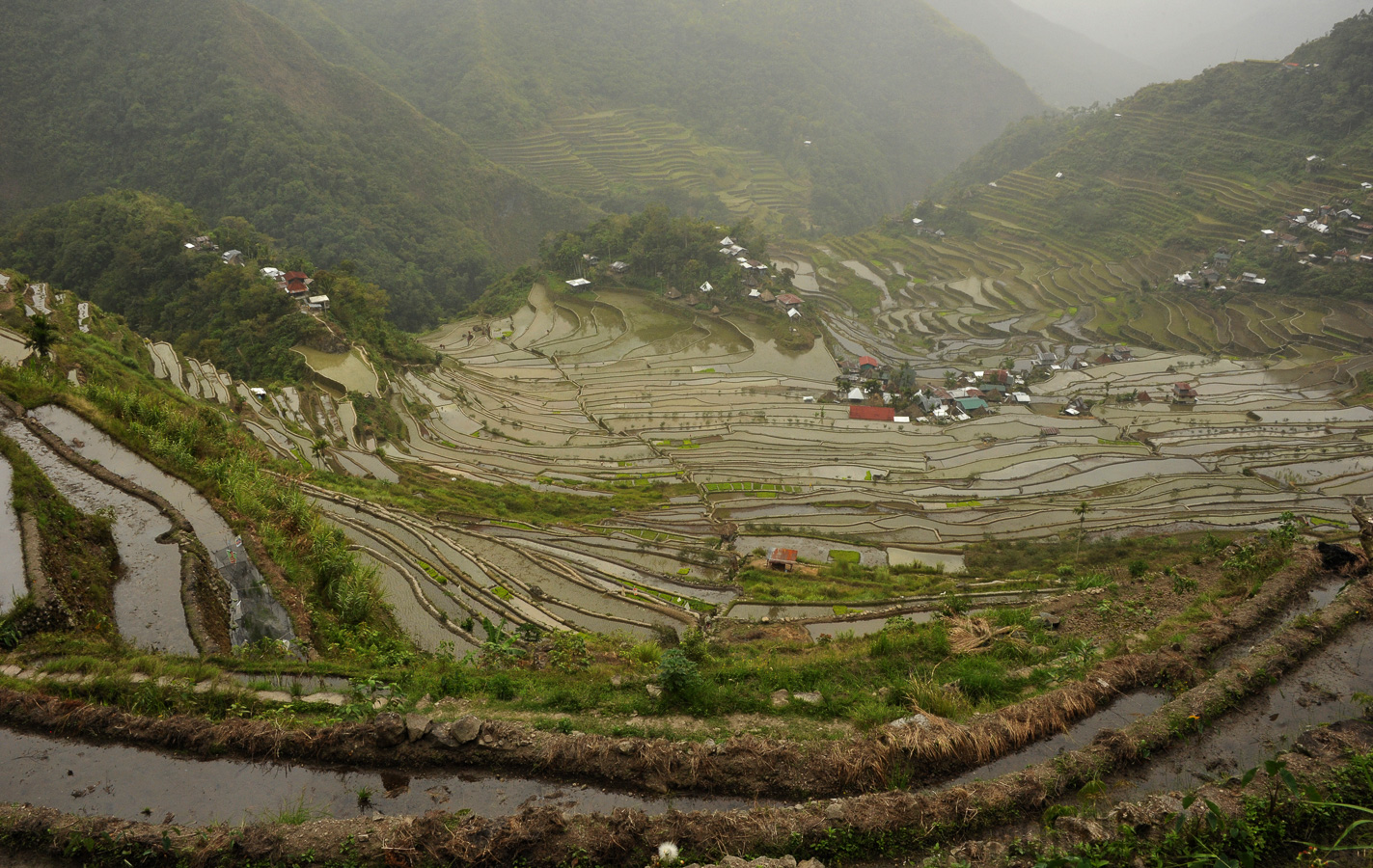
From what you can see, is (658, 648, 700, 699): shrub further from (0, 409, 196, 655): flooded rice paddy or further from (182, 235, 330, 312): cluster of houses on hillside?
(182, 235, 330, 312): cluster of houses on hillside

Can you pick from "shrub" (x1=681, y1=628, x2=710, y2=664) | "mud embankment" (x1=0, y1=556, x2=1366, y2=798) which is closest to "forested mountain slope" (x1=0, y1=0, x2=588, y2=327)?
"shrub" (x1=681, y1=628, x2=710, y2=664)

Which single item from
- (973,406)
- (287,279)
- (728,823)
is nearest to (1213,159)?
(973,406)

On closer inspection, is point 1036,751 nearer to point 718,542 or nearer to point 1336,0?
point 718,542

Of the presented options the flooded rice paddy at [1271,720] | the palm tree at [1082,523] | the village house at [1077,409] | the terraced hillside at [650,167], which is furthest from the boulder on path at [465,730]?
the terraced hillside at [650,167]

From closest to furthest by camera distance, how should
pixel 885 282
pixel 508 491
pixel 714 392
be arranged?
pixel 508 491 → pixel 714 392 → pixel 885 282

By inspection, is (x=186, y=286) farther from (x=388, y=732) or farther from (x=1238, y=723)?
(x=1238, y=723)

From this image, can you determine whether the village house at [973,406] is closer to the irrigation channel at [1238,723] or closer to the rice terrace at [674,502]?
the rice terrace at [674,502]

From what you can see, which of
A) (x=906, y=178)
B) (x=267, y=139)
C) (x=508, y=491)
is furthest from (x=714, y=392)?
(x=906, y=178)

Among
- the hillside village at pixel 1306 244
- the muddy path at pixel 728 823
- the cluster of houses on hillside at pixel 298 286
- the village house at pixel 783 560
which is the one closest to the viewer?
the muddy path at pixel 728 823
